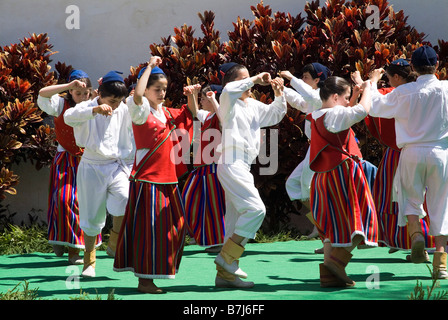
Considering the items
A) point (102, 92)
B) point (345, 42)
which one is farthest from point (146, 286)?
point (345, 42)

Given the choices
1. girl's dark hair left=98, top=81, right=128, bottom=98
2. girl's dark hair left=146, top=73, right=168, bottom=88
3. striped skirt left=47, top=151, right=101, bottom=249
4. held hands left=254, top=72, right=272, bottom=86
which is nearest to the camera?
held hands left=254, top=72, right=272, bottom=86

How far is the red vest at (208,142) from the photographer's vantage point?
269 inches

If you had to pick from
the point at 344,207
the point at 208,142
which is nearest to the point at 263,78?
the point at 344,207

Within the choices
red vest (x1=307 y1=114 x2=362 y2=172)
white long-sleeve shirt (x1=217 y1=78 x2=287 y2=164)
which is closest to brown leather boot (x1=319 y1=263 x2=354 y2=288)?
red vest (x1=307 y1=114 x2=362 y2=172)

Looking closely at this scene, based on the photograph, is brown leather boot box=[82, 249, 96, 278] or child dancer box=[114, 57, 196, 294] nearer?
child dancer box=[114, 57, 196, 294]

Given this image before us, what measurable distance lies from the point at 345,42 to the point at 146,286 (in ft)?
14.7

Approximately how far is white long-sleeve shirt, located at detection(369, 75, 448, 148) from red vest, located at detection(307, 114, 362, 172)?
1.63 feet

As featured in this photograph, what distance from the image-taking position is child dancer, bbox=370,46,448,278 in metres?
5.84

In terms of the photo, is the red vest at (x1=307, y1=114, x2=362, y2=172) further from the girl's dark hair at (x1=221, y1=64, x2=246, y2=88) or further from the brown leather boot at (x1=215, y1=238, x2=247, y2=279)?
the brown leather boot at (x1=215, y1=238, x2=247, y2=279)

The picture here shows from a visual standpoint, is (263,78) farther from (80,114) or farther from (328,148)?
(80,114)

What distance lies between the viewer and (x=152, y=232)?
5.46 metres

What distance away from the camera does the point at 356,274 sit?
20.2ft

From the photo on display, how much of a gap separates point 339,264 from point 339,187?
1.86 feet

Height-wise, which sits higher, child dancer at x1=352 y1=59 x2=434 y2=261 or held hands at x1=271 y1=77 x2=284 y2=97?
held hands at x1=271 y1=77 x2=284 y2=97
